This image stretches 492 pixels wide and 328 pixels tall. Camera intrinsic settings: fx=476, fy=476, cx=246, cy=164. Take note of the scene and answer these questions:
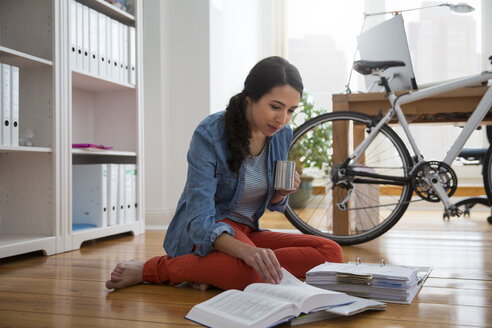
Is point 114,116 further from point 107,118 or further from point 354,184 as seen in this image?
point 354,184

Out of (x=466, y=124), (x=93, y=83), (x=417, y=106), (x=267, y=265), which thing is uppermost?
(x=93, y=83)

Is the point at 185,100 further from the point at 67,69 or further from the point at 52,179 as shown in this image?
the point at 52,179

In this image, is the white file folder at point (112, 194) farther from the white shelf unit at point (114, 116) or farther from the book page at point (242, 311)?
the book page at point (242, 311)

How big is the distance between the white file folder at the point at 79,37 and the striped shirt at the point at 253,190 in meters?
1.16

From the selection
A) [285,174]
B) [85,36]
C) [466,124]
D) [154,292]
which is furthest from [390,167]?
[85,36]

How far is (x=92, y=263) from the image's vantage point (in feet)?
5.90

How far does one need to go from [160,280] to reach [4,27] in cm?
142

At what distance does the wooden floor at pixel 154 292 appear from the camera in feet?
3.54

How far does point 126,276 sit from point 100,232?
38.4 inches

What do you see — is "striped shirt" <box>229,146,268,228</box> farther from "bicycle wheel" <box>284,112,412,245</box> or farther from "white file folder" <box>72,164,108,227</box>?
"white file folder" <box>72,164,108,227</box>

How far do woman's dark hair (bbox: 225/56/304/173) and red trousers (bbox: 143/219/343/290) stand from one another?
0.24 meters

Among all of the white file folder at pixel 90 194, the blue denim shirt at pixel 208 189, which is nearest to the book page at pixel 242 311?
the blue denim shirt at pixel 208 189

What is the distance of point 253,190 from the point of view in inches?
56.3

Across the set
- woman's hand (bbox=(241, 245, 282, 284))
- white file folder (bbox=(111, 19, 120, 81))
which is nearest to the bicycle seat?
white file folder (bbox=(111, 19, 120, 81))
